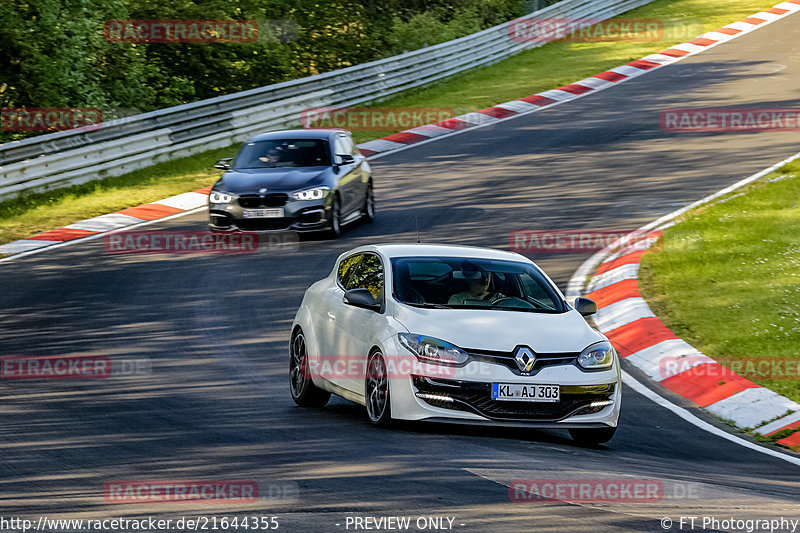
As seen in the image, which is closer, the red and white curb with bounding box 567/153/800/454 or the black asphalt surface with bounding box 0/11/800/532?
the black asphalt surface with bounding box 0/11/800/532

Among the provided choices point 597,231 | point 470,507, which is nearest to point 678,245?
point 597,231

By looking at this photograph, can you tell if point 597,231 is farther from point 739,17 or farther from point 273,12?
point 739,17

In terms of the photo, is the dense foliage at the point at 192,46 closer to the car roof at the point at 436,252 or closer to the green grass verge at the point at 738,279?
the green grass verge at the point at 738,279

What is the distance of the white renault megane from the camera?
8789 millimetres

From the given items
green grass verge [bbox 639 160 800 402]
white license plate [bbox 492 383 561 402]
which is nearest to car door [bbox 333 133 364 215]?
green grass verge [bbox 639 160 800 402]

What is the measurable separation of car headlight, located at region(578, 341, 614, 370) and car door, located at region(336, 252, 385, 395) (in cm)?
159

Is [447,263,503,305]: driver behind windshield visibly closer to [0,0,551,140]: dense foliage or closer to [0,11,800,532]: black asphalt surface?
[0,11,800,532]: black asphalt surface

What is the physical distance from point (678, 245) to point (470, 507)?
11.3m

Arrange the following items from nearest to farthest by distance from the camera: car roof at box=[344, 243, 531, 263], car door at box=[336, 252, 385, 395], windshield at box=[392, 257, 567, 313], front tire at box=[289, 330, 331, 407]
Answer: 1. car door at box=[336, 252, 385, 395]
2. windshield at box=[392, 257, 567, 313]
3. car roof at box=[344, 243, 531, 263]
4. front tire at box=[289, 330, 331, 407]

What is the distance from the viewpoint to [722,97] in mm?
28781

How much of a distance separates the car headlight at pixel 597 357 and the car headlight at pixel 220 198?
1019 cm

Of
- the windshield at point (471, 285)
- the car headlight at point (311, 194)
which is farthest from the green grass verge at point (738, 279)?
the car headlight at point (311, 194)

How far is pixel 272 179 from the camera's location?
61.1ft

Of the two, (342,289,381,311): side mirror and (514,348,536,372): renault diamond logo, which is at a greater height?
(342,289,381,311): side mirror
